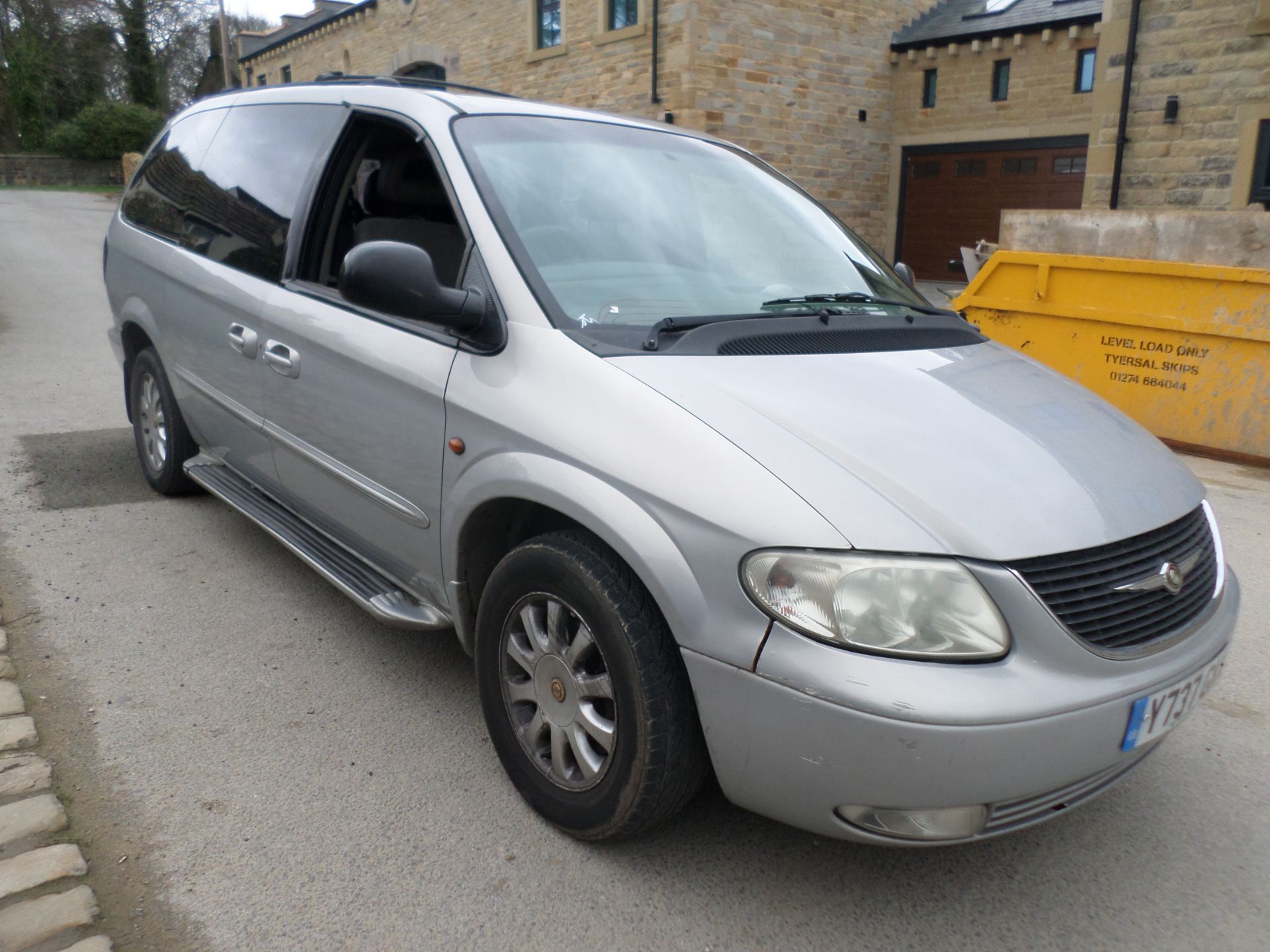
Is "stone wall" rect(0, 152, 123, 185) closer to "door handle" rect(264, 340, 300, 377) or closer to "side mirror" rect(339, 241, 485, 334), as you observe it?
"door handle" rect(264, 340, 300, 377)

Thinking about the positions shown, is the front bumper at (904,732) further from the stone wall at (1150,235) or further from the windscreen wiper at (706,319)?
the stone wall at (1150,235)

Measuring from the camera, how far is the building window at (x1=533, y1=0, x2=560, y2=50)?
22016 mm

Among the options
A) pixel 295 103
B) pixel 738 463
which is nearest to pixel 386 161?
pixel 295 103

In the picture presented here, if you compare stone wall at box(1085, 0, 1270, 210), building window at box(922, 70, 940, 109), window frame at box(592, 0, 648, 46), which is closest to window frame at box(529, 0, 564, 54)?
window frame at box(592, 0, 648, 46)

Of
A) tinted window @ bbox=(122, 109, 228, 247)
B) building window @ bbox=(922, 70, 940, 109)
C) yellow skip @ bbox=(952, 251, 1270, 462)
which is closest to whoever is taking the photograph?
tinted window @ bbox=(122, 109, 228, 247)

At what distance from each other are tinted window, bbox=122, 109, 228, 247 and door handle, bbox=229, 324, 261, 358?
734 millimetres

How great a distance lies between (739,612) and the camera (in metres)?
1.97

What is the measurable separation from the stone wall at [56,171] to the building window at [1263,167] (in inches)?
1632

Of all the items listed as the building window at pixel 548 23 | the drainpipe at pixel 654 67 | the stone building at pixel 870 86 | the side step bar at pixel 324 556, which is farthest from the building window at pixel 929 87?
the side step bar at pixel 324 556

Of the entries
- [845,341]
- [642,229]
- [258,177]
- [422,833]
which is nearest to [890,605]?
[845,341]

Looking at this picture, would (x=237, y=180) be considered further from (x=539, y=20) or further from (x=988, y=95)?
(x=539, y=20)

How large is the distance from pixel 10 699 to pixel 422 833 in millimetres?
1462

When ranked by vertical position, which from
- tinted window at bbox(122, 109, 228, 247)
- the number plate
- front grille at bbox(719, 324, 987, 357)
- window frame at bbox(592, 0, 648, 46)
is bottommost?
the number plate

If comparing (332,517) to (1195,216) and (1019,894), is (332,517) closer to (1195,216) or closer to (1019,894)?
(1019,894)
